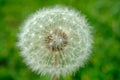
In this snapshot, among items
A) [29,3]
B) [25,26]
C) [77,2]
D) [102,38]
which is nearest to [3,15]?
[29,3]

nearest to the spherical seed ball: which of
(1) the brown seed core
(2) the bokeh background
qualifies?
(1) the brown seed core

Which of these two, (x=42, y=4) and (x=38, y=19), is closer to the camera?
(x=38, y=19)

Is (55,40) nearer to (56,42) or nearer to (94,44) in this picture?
(56,42)

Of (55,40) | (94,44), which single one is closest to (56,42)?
(55,40)

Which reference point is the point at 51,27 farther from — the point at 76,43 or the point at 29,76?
the point at 29,76

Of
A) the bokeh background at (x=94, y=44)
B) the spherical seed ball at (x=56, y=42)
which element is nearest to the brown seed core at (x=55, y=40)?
the spherical seed ball at (x=56, y=42)

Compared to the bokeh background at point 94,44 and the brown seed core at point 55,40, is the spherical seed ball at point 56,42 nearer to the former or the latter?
the brown seed core at point 55,40
